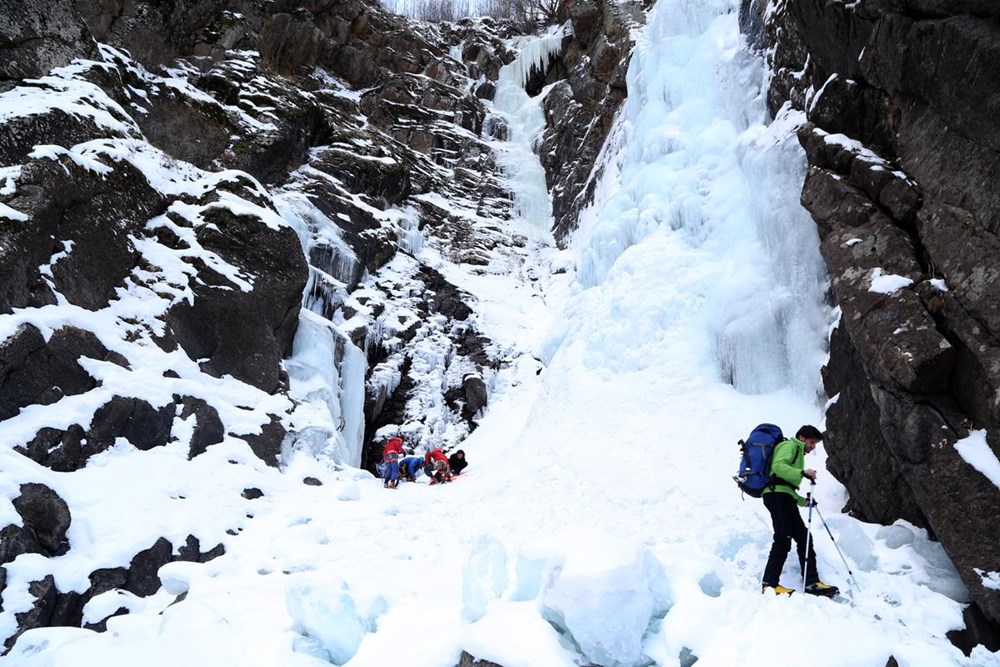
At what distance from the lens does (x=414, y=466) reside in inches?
479

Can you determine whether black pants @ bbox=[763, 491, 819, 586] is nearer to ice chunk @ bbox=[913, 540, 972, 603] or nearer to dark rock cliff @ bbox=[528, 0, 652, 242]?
ice chunk @ bbox=[913, 540, 972, 603]

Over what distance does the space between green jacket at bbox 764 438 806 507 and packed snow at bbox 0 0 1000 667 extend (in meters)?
0.76

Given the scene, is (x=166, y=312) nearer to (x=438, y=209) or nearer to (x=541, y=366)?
(x=541, y=366)

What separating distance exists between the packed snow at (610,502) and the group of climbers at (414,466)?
0.32 meters

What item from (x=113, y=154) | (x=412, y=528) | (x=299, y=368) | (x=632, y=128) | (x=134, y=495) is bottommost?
(x=299, y=368)

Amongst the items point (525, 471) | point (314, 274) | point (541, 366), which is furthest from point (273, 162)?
point (525, 471)

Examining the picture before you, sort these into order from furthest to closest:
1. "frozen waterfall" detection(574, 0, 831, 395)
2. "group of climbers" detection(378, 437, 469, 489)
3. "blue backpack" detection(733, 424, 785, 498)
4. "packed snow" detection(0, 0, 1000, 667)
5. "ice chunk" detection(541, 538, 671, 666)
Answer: "group of climbers" detection(378, 437, 469, 489) < "frozen waterfall" detection(574, 0, 831, 395) < "blue backpack" detection(733, 424, 785, 498) < "packed snow" detection(0, 0, 1000, 667) < "ice chunk" detection(541, 538, 671, 666)

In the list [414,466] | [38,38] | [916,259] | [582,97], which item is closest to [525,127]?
[582,97]

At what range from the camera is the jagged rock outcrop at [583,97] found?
22.5m

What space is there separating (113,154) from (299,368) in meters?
4.71

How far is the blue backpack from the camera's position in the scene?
5.11 metres

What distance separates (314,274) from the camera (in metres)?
16.5

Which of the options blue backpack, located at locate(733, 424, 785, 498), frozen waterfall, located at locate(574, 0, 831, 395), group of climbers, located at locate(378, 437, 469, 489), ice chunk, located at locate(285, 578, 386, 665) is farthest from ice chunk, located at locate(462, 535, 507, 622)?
group of climbers, located at locate(378, 437, 469, 489)

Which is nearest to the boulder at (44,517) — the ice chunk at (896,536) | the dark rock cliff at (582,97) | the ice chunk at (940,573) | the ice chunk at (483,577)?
the ice chunk at (483,577)
